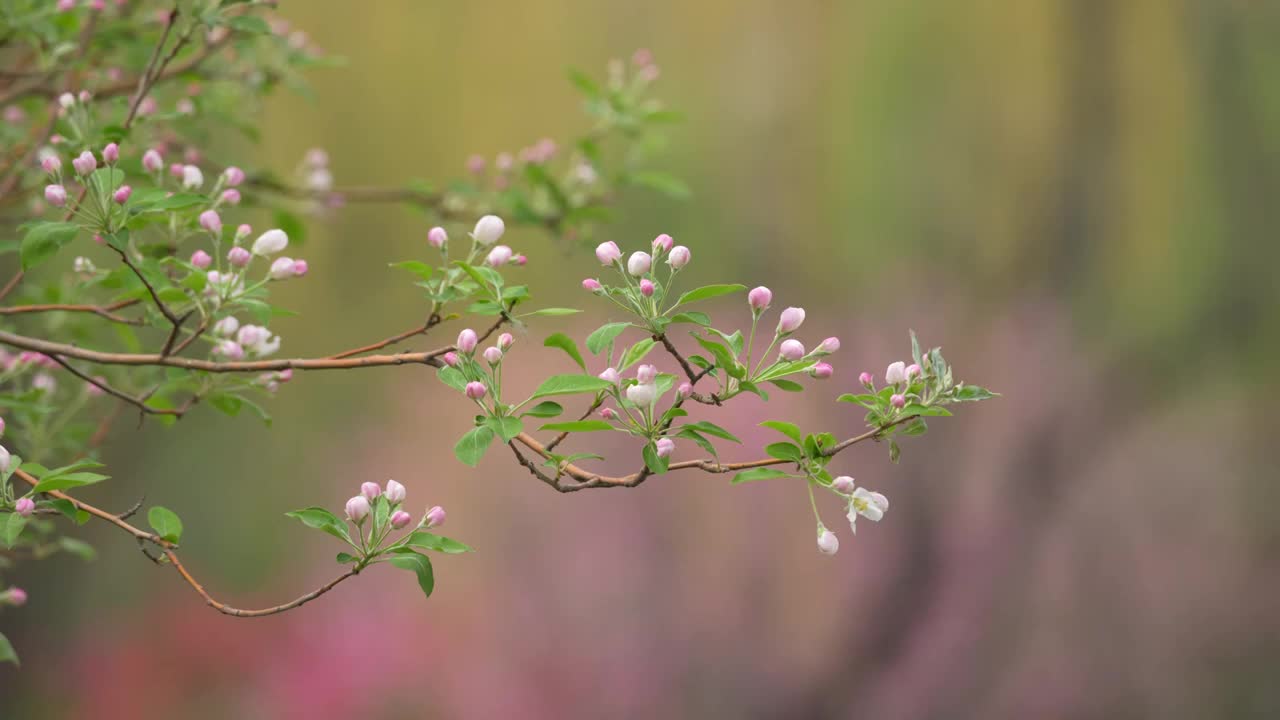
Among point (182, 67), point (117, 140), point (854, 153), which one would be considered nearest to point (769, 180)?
point (854, 153)

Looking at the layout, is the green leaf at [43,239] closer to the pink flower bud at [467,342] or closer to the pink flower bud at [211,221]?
the pink flower bud at [211,221]

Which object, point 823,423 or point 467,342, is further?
point 823,423

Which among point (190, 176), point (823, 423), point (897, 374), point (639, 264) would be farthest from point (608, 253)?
Result: point (823, 423)

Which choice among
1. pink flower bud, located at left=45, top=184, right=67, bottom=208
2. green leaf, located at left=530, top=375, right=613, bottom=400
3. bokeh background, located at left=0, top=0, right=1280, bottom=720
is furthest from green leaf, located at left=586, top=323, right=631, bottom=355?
bokeh background, located at left=0, top=0, right=1280, bottom=720

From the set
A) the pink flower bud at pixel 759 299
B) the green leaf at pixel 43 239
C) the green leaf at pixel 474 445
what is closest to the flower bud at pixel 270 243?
the green leaf at pixel 43 239

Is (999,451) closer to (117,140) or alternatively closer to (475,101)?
(475,101)

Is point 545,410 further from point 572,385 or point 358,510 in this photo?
point 358,510

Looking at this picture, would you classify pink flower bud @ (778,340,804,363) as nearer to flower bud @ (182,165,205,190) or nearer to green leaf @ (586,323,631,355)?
green leaf @ (586,323,631,355)
